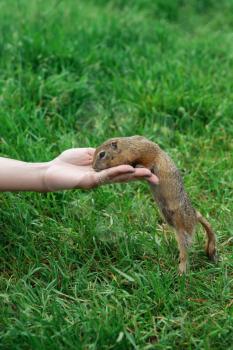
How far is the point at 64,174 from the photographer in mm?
3020

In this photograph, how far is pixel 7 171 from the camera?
3084mm

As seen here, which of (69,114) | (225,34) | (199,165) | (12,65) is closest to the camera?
(199,165)

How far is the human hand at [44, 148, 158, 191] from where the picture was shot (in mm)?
2939

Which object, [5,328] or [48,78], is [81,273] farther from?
[48,78]

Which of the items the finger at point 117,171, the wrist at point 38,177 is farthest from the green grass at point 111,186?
the finger at point 117,171

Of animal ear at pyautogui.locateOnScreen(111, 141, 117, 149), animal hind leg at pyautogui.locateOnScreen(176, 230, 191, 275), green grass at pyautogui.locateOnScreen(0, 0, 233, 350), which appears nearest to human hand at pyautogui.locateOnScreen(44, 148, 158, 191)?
animal ear at pyautogui.locateOnScreen(111, 141, 117, 149)

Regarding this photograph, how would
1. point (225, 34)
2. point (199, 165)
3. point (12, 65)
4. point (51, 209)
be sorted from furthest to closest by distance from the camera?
point (225, 34) < point (12, 65) < point (199, 165) < point (51, 209)

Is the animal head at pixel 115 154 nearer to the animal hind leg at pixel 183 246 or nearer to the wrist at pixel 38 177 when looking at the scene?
the wrist at pixel 38 177

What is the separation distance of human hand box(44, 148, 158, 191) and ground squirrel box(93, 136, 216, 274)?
82mm

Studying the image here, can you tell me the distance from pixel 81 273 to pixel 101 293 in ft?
0.65

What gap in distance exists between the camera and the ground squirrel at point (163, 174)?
10.0 ft

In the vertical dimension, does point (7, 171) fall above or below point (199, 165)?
above

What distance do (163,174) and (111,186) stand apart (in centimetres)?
81

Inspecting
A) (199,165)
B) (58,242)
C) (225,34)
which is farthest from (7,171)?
(225,34)
